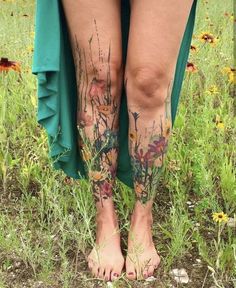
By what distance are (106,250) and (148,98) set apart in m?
0.52

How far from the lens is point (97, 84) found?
1628mm

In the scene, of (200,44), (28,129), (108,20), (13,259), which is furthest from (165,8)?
(200,44)

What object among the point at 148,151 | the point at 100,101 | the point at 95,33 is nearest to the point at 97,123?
the point at 100,101

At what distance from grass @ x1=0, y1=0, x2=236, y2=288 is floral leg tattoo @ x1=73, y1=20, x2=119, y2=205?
10 cm

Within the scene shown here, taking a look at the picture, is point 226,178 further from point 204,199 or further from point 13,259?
point 13,259

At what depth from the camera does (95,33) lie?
154 centimetres

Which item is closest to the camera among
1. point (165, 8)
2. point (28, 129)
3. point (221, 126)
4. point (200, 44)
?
point (165, 8)

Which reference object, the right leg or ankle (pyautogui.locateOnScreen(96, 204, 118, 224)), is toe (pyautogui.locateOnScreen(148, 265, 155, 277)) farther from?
ankle (pyautogui.locateOnScreen(96, 204, 118, 224))

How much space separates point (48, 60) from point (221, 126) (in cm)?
82

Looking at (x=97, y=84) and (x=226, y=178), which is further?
(x=226, y=178)

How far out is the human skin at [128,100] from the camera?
148 cm

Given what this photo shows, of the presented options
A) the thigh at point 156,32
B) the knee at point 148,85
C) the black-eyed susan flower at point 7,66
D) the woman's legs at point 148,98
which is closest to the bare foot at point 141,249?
the woman's legs at point 148,98

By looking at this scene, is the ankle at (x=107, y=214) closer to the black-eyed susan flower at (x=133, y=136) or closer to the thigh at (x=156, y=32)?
the black-eyed susan flower at (x=133, y=136)

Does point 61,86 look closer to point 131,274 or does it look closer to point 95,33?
point 95,33
